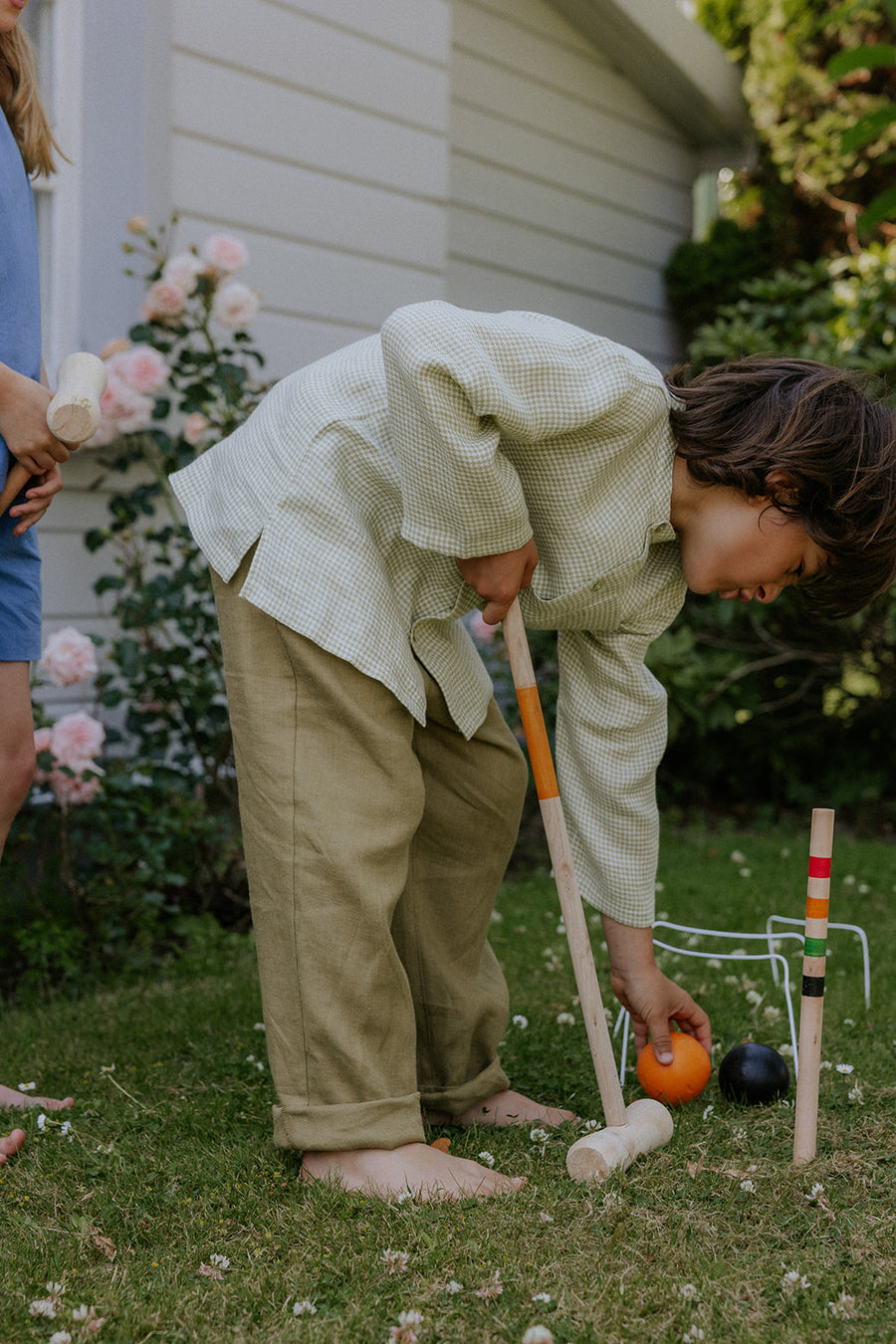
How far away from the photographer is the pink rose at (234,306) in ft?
11.6

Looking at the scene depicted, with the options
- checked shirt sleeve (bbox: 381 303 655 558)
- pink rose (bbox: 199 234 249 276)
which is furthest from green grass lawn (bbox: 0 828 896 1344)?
pink rose (bbox: 199 234 249 276)

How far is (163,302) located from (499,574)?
6.63 ft

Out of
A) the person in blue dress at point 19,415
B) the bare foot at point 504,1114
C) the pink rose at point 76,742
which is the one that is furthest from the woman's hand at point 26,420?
the bare foot at point 504,1114

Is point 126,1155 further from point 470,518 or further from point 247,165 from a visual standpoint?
point 247,165

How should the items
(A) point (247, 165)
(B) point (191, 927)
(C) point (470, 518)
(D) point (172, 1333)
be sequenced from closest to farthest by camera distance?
(D) point (172, 1333) → (C) point (470, 518) → (B) point (191, 927) → (A) point (247, 165)

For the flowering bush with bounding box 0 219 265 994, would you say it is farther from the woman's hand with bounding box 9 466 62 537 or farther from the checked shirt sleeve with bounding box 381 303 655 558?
the checked shirt sleeve with bounding box 381 303 655 558

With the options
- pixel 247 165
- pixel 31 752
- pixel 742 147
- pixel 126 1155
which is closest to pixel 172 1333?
pixel 126 1155

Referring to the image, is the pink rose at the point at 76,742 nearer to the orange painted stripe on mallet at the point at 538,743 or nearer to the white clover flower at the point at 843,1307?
the orange painted stripe on mallet at the point at 538,743

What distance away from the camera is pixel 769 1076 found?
7.58 feet

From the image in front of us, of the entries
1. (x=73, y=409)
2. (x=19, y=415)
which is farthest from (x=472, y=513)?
(x=19, y=415)

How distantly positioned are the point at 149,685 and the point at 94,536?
1.45ft

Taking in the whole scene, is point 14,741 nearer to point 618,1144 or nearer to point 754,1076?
point 618,1144

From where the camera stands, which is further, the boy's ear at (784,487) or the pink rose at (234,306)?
the pink rose at (234,306)

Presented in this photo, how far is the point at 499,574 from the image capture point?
191 centimetres
